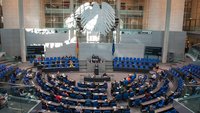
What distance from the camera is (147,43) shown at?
104 ft


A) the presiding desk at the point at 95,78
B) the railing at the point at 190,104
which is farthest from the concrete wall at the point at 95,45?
the railing at the point at 190,104

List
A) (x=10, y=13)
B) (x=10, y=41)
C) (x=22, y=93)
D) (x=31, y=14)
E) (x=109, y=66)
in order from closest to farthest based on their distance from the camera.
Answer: (x=22, y=93), (x=109, y=66), (x=10, y=41), (x=10, y=13), (x=31, y=14)

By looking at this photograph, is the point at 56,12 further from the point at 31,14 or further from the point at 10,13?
the point at 10,13

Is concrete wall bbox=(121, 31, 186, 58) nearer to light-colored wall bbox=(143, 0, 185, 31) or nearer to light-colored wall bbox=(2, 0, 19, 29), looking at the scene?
light-colored wall bbox=(143, 0, 185, 31)

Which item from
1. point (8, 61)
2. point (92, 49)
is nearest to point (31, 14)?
point (8, 61)

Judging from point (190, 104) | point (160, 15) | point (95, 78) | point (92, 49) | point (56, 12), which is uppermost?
point (56, 12)

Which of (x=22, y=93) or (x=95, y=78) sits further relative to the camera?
(x=95, y=78)

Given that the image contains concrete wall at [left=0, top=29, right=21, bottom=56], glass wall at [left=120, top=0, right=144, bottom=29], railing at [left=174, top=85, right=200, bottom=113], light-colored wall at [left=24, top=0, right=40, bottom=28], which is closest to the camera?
railing at [left=174, top=85, right=200, bottom=113]

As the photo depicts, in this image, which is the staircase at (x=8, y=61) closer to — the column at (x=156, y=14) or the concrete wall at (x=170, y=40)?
the concrete wall at (x=170, y=40)

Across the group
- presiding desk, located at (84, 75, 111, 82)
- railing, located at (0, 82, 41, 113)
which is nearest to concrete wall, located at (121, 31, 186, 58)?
presiding desk, located at (84, 75, 111, 82)

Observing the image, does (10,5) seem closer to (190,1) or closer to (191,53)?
(191,53)

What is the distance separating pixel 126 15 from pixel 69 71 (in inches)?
637

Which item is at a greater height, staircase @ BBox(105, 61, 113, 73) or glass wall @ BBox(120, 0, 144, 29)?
glass wall @ BBox(120, 0, 144, 29)

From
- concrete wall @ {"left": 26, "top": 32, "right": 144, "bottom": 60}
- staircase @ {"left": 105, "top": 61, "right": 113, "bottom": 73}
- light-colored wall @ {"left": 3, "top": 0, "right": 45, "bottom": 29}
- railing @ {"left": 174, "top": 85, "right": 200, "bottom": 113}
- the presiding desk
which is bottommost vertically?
the presiding desk
